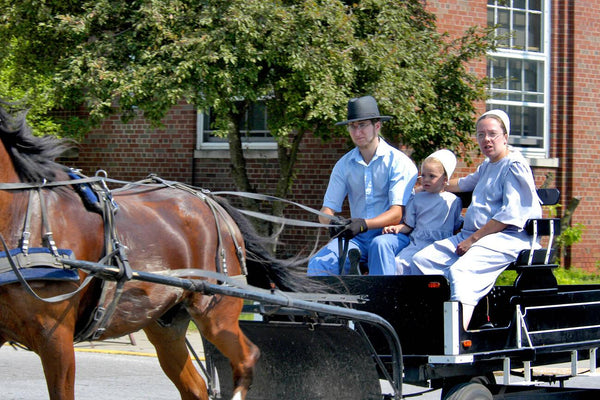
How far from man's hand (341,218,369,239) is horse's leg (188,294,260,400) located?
87 cm

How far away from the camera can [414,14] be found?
12.0 meters

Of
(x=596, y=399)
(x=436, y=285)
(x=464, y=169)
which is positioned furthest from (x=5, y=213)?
(x=464, y=169)

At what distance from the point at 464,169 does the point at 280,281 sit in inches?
314

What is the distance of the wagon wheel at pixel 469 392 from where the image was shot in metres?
5.06

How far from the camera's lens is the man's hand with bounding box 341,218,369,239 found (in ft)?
18.2

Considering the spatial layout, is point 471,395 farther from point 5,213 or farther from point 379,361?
point 5,213

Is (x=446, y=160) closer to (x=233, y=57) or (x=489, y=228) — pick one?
(x=489, y=228)

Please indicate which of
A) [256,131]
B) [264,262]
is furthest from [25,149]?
[256,131]

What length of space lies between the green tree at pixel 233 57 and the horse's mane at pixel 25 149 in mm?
4719

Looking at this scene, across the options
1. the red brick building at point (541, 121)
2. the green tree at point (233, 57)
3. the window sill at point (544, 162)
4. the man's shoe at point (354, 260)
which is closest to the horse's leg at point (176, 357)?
the man's shoe at point (354, 260)

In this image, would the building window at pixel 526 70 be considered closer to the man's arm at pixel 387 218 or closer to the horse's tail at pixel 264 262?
the man's arm at pixel 387 218

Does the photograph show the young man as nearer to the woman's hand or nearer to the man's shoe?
the man's shoe

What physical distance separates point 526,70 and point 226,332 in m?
10.7

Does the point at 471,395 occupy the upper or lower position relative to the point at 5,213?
lower
